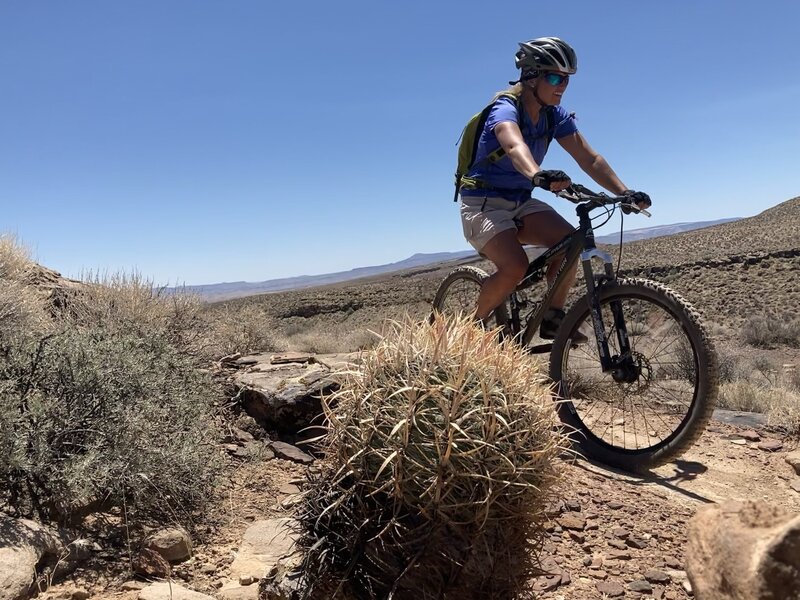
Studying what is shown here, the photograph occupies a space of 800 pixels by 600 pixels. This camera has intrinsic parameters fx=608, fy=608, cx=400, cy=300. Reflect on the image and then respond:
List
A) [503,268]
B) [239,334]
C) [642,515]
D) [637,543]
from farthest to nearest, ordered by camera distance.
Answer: [239,334] → [503,268] → [642,515] → [637,543]

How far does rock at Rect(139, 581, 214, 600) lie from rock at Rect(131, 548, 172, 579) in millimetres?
206

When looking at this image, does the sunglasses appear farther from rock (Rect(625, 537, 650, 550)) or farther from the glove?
rock (Rect(625, 537, 650, 550))

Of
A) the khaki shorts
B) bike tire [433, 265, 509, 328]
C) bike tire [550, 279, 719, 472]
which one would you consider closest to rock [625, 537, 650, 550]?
bike tire [550, 279, 719, 472]

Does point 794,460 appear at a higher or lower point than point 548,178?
lower

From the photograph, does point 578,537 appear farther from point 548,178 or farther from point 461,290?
point 461,290

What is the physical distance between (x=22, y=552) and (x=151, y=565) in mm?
521

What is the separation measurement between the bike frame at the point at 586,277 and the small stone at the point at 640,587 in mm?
1560

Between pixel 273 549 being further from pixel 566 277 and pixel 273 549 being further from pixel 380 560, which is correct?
pixel 566 277

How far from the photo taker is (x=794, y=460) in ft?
13.2

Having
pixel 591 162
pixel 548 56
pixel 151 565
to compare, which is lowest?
pixel 151 565

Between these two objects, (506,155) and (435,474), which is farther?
(506,155)

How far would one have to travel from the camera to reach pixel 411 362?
6.68 feet

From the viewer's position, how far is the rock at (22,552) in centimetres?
231

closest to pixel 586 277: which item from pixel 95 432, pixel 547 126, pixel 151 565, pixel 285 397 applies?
pixel 547 126
